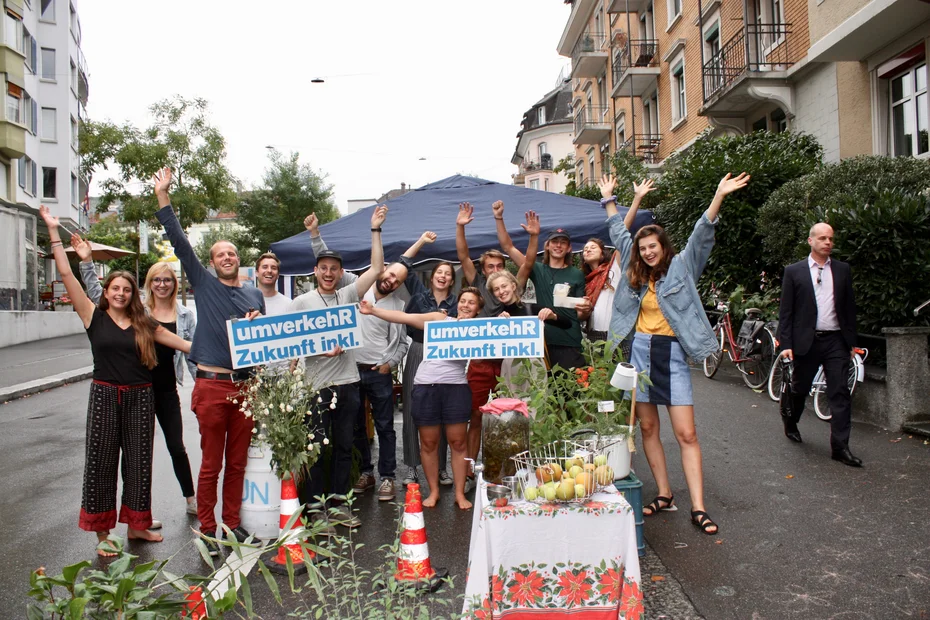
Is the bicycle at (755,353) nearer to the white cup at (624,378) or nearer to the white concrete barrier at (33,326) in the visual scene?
the white cup at (624,378)

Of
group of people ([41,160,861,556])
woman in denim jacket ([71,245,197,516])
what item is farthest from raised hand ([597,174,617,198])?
woman in denim jacket ([71,245,197,516])

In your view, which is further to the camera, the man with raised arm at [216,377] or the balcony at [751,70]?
the balcony at [751,70]

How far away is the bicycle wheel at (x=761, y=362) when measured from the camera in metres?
11.0

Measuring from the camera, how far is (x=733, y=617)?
3.84m

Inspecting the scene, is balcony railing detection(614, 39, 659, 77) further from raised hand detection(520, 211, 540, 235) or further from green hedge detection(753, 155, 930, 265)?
raised hand detection(520, 211, 540, 235)

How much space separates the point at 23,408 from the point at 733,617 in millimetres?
11821

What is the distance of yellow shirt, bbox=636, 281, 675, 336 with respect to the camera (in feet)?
17.6

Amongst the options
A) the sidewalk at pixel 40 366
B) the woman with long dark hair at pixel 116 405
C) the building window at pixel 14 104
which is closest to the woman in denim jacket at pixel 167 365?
the woman with long dark hair at pixel 116 405

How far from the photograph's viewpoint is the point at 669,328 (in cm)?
534

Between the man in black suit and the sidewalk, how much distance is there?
40.0ft

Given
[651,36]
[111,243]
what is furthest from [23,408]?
[111,243]

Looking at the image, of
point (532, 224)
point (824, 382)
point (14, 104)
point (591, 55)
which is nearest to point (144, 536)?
point (532, 224)

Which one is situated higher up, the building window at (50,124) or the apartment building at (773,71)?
the building window at (50,124)

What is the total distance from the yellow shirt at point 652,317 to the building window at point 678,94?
21695mm
